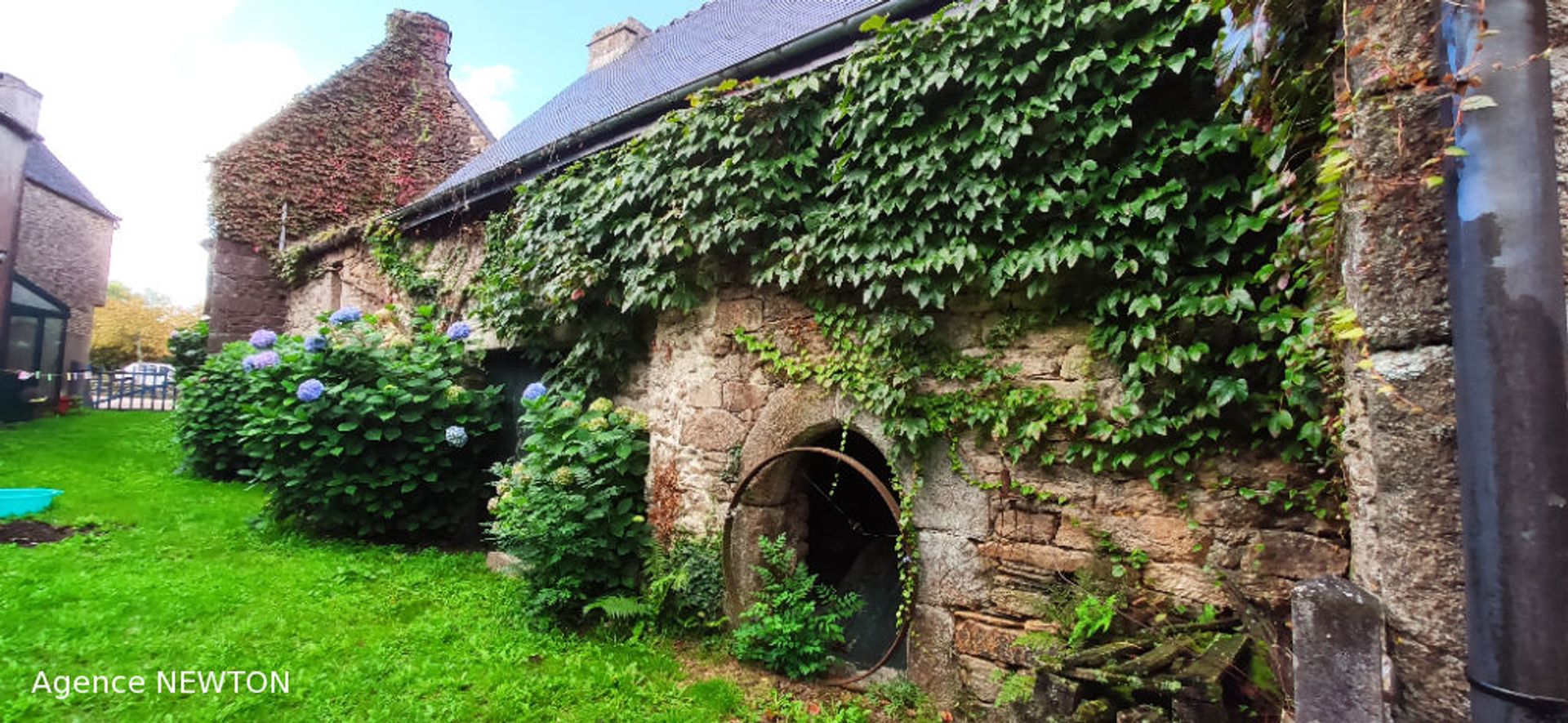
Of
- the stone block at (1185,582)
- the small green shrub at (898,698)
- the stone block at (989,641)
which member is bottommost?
the small green shrub at (898,698)

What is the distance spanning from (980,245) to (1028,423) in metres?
0.81

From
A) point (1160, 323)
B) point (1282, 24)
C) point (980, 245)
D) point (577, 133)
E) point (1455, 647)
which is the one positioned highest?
point (577, 133)

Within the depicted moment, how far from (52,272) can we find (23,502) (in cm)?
2043

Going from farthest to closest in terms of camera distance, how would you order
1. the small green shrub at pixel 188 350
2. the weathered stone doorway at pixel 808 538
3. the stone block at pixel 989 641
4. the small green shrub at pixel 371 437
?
the small green shrub at pixel 188 350 → the small green shrub at pixel 371 437 → the weathered stone doorway at pixel 808 538 → the stone block at pixel 989 641

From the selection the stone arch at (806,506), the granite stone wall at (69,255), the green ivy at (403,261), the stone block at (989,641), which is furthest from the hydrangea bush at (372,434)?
the granite stone wall at (69,255)

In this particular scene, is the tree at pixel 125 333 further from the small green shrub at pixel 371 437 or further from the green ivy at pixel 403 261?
the small green shrub at pixel 371 437

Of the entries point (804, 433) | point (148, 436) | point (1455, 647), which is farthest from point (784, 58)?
point (148, 436)

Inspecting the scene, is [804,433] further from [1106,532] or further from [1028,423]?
[1106,532]

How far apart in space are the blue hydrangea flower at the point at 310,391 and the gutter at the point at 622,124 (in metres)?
2.08

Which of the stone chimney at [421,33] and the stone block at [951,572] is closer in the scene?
the stone block at [951,572]

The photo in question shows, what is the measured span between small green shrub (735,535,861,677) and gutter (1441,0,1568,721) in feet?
8.56

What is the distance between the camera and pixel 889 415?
3287mm

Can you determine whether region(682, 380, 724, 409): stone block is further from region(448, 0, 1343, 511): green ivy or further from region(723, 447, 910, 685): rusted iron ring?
region(723, 447, 910, 685): rusted iron ring

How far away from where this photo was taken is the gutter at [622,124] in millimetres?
3695
